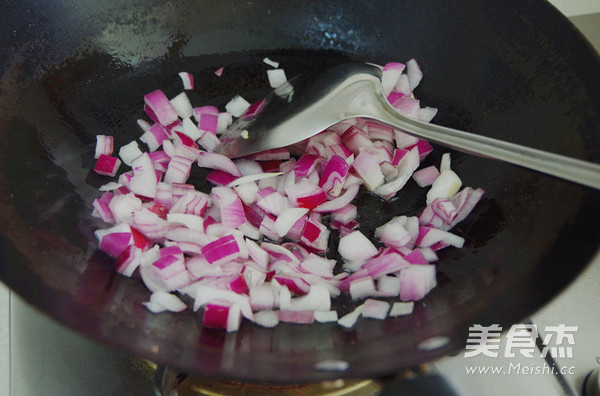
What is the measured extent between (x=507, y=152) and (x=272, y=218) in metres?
0.38

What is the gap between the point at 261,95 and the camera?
1.13 m

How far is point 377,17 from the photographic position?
44.1 inches

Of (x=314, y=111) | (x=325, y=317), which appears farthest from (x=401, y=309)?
(x=314, y=111)

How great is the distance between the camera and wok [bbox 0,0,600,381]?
27.6 inches

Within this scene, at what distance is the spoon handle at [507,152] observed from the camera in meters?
0.68

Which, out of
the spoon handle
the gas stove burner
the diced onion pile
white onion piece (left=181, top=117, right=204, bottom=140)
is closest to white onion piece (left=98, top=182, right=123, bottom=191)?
the diced onion pile

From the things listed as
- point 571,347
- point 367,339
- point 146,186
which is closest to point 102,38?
point 146,186

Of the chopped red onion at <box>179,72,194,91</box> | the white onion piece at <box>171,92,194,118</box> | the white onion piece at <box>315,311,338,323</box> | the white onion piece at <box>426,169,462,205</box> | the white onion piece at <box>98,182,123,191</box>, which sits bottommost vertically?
the white onion piece at <box>98,182,123,191</box>

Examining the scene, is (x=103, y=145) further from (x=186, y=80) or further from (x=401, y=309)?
(x=401, y=309)

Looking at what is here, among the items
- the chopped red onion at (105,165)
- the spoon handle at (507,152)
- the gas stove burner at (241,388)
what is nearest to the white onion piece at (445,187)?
the spoon handle at (507,152)

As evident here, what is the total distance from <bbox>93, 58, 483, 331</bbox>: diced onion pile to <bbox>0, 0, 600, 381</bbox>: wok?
25 mm

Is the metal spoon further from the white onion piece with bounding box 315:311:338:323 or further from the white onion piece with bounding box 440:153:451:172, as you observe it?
the white onion piece with bounding box 315:311:338:323

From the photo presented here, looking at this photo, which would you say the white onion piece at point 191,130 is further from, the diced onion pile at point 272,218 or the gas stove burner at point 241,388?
the gas stove burner at point 241,388

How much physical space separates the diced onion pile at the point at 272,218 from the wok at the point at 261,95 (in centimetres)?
3
